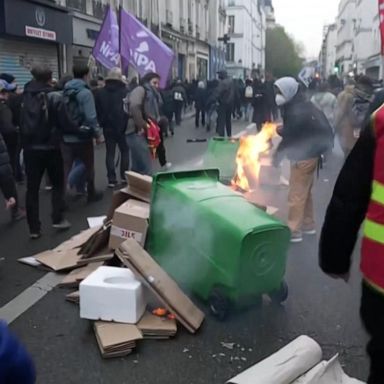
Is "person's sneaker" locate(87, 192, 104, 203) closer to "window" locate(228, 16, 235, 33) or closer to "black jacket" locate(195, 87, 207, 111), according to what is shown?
"black jacket" locate(195, 87, 207, 111)

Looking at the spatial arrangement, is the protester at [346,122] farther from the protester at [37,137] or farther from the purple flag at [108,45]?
the purple flag at [108,45]

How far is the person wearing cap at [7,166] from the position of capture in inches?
243

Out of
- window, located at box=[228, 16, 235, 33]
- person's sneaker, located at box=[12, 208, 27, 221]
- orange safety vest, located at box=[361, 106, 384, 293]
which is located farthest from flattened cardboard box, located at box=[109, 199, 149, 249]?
window, located at box=[228, 16, 235, 33]

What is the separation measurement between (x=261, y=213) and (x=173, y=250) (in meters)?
0.75

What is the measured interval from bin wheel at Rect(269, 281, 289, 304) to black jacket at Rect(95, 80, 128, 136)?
5.26 m

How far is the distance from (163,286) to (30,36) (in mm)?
14265

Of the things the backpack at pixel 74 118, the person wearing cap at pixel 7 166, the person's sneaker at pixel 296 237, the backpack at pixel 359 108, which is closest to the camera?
the person wearing cap at pixel 7 166

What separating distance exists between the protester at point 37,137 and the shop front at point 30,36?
1014 cm

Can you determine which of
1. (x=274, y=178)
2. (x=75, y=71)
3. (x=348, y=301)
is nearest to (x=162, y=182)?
(x=348, y=301)

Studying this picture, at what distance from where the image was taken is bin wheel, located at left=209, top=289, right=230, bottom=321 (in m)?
4.29

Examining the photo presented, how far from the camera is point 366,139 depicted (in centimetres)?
222

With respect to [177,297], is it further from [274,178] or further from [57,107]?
[274,178]

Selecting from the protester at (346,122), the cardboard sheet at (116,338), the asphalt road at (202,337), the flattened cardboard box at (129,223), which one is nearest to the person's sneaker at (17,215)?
the asphalt road at (202,337)

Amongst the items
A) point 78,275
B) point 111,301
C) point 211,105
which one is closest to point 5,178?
point 78,275
